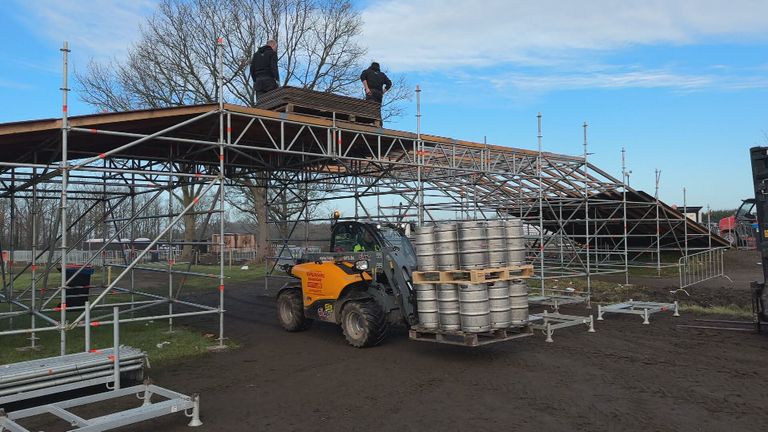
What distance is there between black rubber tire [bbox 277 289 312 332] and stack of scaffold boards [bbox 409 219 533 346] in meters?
3.44

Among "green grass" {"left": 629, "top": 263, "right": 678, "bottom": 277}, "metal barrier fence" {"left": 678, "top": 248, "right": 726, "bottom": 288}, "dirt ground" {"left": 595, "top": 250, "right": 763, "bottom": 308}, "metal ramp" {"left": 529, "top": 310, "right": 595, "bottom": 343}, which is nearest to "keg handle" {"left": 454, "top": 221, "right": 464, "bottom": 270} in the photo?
"metal ramp" {"left": 529, "top": 310, "right": 595, "bottom": 343}

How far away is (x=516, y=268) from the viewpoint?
8.78 m

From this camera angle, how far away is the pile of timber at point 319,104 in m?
11.3

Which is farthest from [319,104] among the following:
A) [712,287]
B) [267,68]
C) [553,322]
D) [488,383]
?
[712,287]

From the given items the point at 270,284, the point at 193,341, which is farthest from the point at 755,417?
the point at 270,284

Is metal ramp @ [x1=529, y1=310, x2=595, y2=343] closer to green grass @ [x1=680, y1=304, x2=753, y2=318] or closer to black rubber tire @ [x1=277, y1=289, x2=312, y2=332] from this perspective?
green grass @ [x1=680, y1=304, x2=753, y2=318]

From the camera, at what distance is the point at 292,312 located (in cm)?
1162

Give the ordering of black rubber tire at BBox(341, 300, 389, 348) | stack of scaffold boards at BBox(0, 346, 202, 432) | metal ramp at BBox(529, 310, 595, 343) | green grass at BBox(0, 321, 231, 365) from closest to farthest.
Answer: stack of scaffold boards at BBox(0, 346, 202, 432) < green grass at BBox(0, 321, 231, 365) < black rubber tire at BBox(341, 300, 389, 348) < metal ramp at BBox(529, 310, 595, 343)

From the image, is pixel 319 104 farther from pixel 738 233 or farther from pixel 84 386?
pixel 738 233

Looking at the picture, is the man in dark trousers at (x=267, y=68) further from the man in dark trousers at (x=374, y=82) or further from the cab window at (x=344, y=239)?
the cab window at (x=344, y=239)

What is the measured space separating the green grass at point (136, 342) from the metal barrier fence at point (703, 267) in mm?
17352

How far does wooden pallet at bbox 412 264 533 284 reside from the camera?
27.1ft

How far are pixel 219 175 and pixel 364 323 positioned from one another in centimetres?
370

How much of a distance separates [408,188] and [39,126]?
971cm
